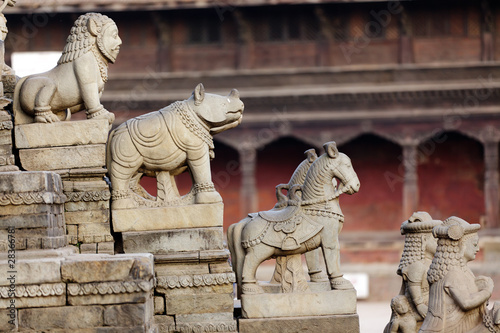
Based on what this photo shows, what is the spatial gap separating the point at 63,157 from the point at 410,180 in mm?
13837

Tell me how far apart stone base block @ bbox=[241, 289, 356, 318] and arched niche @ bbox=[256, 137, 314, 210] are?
1441 centimetres

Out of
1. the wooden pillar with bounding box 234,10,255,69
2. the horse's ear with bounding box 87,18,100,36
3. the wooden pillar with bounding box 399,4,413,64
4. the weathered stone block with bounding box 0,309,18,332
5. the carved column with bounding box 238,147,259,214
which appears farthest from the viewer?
the wooden pillar with bounding box 234,10,255,69

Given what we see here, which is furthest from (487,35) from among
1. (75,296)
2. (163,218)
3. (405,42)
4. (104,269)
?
(75,296)

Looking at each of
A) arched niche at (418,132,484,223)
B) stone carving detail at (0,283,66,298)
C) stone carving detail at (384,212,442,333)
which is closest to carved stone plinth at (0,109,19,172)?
stone carving detail at (0,283,66,298)

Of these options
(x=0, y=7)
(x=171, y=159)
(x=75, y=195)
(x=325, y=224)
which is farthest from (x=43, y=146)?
(x=325, y=224)

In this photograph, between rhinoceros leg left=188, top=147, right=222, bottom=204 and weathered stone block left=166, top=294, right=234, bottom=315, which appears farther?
rhinoceros leg left=188, top=147, right=222, bottom=204

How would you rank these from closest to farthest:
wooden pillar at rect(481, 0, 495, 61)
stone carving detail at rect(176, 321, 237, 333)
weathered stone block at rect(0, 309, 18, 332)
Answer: weathered stone block at rect(0, 309, 18, 332) → stone carving detail at rect(176, 321, 237, 333) → wooden pillar at rect(481, 0, 495, 61)

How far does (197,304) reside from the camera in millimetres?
7855

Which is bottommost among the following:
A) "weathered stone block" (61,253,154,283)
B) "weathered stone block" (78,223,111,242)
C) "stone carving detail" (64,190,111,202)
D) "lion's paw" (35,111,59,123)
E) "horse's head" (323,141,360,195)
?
"weathered stone block" (61,253,154,283)

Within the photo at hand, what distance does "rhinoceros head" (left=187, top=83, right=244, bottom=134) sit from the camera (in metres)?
8.11

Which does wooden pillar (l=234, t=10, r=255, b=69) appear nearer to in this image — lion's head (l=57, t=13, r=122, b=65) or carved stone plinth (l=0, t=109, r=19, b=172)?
lion's head (l=57, t=13, r=122, b=65)

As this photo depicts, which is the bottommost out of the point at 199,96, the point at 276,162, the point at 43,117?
the point at 43,117

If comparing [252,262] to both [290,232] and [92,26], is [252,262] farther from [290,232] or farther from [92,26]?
[92,26]

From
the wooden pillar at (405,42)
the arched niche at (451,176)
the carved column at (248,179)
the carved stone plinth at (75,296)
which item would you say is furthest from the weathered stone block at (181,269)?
the arched niche at (451,176)
